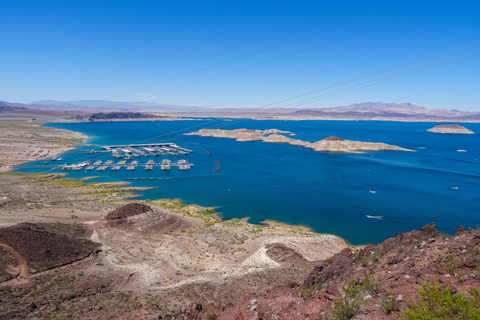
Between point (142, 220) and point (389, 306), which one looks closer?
point (389, 306)

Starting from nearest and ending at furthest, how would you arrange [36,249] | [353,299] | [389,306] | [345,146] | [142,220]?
[389,306] < [353,299] < [36,249] < [142,220] < [345,146]

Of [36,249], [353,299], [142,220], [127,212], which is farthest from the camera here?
[127,212]

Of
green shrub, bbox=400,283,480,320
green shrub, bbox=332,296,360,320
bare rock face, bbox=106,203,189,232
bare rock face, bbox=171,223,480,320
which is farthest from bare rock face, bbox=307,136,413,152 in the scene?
green shrub, bbox=400,283,480,320

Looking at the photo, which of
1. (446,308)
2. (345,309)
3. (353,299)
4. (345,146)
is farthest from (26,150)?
(345,146)

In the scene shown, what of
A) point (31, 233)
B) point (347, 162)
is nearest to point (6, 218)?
point (31, 233)

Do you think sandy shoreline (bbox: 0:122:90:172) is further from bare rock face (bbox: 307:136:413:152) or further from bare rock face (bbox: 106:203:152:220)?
bare rock face (bbox: 307:136:413:152)

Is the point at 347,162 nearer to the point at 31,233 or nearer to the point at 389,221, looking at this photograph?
the point at 389,221

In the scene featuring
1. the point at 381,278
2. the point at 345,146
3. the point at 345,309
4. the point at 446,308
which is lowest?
the point at 345,146

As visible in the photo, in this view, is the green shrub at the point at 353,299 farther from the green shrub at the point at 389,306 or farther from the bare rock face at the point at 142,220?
the bare rock face at the point at 142,220

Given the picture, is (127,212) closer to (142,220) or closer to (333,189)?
(142,220)
